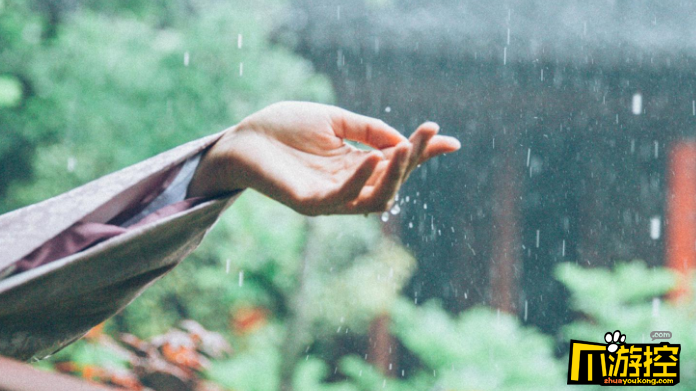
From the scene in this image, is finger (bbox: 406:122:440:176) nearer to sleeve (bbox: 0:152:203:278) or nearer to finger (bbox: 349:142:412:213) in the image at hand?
finger (bbox: 349:142:412:213)

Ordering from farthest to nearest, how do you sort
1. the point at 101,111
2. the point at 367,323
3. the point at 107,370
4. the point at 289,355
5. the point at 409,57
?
1. the point at 367,323
2. the point at 409,57
3. the point at 289,355
4. the point at 101,111
5. the point at 107,370

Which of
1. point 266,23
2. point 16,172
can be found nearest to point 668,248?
point 266,23

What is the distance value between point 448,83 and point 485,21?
0.62 meters

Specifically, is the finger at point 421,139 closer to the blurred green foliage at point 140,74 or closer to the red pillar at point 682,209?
the blurred green foliage at point 140,74

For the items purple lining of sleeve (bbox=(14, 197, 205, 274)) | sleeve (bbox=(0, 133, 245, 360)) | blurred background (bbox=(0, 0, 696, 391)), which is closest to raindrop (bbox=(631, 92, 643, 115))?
blurred background (bbox=(0, 0, 696, 391))

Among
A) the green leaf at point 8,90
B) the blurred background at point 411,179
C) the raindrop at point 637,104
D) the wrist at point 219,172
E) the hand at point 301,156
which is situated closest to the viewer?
the hand at point 301,156

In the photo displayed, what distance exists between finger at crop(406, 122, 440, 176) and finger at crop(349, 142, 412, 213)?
0.03 meters

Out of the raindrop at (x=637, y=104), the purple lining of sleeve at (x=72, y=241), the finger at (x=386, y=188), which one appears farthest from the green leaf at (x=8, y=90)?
the raindrop at (x=637, y=104)

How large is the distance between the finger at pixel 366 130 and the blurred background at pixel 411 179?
243cm

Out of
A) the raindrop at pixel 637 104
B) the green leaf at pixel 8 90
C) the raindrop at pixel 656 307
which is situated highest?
the raindrop at pixel 637 104

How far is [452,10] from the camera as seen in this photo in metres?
5.11

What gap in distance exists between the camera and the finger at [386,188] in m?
1.00

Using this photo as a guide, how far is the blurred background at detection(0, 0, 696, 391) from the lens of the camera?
4.34m

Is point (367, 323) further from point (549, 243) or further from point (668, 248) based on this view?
point (668, 248)
